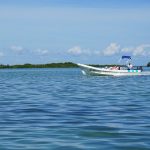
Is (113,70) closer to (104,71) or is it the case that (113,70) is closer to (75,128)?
(104,71)

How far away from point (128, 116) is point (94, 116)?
131 centimetres

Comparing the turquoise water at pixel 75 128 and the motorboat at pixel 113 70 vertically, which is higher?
the motorboat at pixel 113 70

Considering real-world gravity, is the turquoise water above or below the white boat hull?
below

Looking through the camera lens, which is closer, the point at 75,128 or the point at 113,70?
the point at 75,128

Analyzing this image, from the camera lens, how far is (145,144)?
13.6m

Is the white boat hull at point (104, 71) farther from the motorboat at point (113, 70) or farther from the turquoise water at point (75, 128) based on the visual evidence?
the turquoise water at point (75, 128)

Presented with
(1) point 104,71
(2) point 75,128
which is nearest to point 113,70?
(1) point 104,71

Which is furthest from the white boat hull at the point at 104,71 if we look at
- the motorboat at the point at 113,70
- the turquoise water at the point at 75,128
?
the turquoise water at the point at 75,128

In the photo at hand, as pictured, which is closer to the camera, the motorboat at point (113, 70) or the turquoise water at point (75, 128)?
the turquoise water at point (75, 128)

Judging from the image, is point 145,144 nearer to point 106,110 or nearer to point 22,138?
→ point 22,138

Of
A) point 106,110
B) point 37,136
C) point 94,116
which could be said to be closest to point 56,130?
point 37,136

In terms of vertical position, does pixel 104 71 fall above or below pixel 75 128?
above

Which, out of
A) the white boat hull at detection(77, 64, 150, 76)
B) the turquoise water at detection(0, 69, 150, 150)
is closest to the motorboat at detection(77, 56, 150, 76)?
the white boat hull at detection(77, 64, 150, 76)

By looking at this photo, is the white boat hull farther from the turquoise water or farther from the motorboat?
the turquoise water
